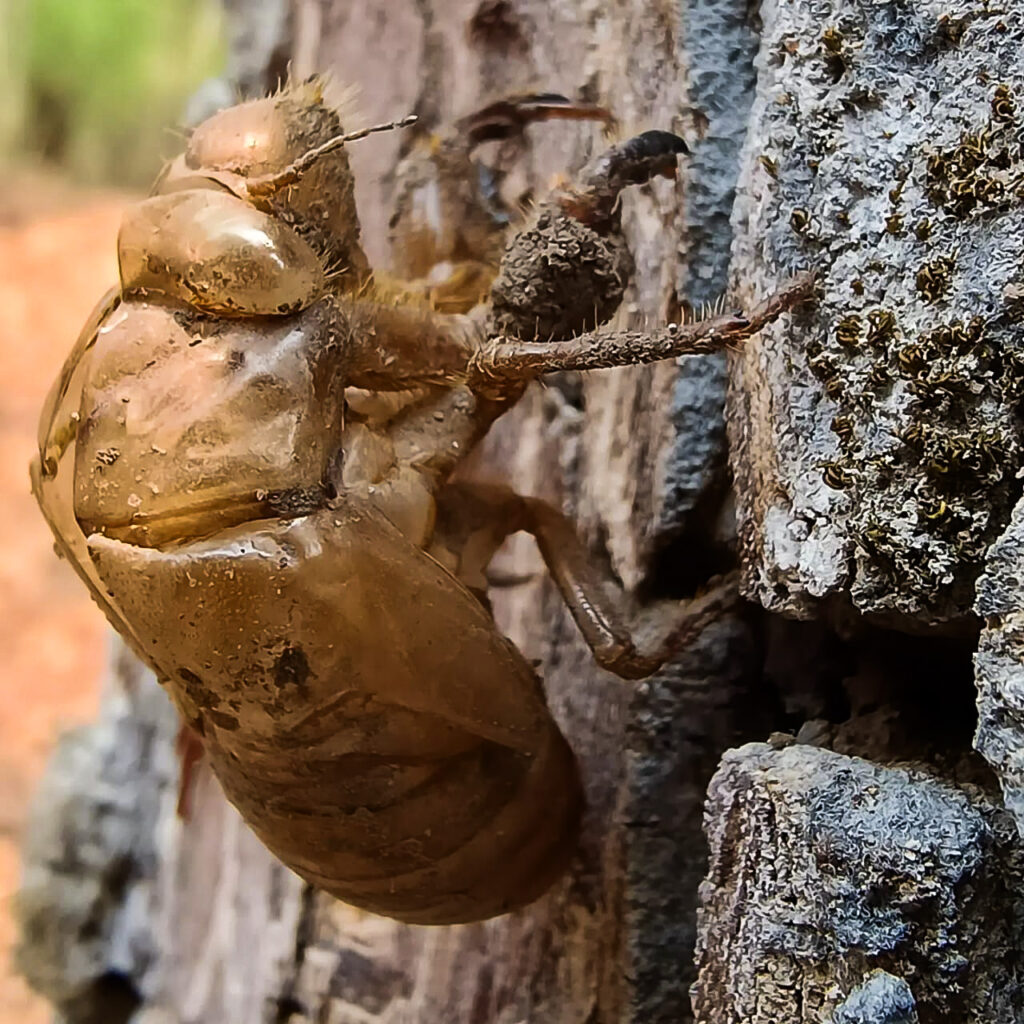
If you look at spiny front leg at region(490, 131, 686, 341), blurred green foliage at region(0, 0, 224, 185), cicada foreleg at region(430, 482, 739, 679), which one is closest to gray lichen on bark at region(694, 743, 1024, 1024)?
cicada foreleg at region(430, 482, 739, 679)

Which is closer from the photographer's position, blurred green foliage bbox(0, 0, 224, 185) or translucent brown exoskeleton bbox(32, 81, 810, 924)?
translucent brown exoskeleton bbox(32, 81, 810, 924)

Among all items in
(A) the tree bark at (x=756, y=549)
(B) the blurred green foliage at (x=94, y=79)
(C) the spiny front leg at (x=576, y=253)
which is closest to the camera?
(A) the tree bark at (x=756, y=549)

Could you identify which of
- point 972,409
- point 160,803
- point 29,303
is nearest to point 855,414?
point 972,409

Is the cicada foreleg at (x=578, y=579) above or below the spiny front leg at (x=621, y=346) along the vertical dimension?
below

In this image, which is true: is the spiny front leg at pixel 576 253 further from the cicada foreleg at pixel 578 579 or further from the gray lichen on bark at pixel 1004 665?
the gray lichen on bark at pixel 1004 665

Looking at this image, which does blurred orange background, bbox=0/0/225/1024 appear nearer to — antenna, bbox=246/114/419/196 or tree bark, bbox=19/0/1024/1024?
tree bark, bbox=19/0/1024/1024

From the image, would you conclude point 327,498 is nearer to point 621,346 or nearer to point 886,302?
point 621,346

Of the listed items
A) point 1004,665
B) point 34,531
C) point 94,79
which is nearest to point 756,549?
point 1004,665

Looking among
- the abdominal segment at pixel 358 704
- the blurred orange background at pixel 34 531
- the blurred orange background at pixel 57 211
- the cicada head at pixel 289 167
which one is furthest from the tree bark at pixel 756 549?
the blurred orange background at pixel 57 211
